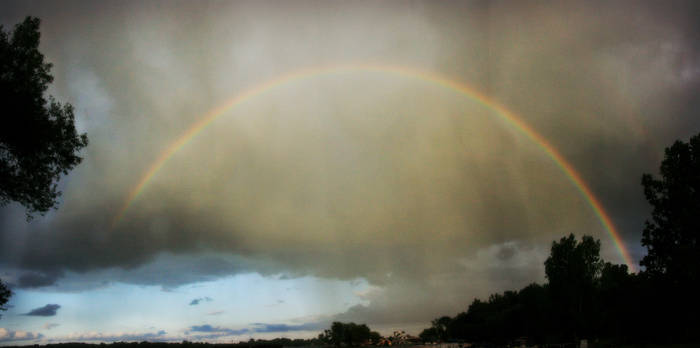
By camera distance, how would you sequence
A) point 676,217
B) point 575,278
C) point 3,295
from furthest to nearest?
point 575,278, point 676,217, point 3,295

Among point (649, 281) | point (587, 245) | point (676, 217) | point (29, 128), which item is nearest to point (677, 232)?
point (676, 217)

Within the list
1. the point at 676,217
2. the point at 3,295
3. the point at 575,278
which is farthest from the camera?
the point at 575,278

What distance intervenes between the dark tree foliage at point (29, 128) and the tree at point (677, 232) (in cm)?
6443

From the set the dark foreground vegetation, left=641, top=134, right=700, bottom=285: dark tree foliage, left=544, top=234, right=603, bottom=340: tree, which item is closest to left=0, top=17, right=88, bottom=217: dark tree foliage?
the dark foreground vegetation

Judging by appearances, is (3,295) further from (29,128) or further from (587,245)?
(587,245)

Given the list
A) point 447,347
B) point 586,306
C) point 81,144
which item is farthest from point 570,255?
point 81,144

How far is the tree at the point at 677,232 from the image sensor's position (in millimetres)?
58094

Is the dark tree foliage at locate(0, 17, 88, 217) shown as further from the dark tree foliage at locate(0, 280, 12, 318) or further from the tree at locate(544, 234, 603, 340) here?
the tree at locate(544, 234, 603, 340)

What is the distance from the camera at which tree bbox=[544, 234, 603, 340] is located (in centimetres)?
9800

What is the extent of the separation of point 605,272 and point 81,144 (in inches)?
4300

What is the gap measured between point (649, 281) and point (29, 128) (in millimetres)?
71085

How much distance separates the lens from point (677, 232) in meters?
60.1

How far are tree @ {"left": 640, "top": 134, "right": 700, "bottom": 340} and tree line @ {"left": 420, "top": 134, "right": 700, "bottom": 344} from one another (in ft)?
0.32

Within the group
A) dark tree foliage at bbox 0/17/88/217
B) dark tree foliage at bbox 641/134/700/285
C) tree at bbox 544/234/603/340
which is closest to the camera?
dark tree foliage at bbox 0/17/88/217
